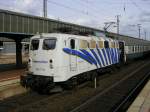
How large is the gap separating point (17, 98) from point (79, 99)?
3186 mm

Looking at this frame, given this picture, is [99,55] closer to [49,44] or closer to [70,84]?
[70,84]

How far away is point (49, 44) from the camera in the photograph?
44.6 feet

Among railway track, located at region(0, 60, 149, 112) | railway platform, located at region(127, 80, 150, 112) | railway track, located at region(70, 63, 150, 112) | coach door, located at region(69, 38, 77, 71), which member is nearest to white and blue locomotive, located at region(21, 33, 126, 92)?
coach door, located at region(69, 38, 77, 71)

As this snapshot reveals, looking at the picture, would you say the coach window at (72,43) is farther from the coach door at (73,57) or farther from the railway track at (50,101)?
the railway track at (50,101)

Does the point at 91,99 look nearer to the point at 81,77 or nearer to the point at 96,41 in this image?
the point at 81,77

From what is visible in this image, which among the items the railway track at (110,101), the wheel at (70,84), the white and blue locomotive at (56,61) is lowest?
the railway track at (110,101)

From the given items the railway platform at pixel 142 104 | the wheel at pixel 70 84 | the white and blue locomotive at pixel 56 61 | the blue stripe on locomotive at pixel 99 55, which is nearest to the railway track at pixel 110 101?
the railway platform at pixel 142 104

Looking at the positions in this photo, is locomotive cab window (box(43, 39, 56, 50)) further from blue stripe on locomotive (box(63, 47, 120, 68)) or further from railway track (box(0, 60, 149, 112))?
railway track (box(0, 60, 149, 112))

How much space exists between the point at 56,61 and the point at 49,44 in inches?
44.1

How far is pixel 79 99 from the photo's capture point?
1280 centimetres

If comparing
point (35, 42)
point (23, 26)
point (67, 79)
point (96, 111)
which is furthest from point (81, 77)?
point (23, 26)

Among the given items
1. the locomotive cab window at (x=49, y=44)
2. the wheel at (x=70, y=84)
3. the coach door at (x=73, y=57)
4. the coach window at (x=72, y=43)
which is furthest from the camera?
the coach window at (x=72, y=43)

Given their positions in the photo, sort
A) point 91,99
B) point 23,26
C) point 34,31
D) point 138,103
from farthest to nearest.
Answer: point 34,31
point 23,26
point 91,99
point 138,103

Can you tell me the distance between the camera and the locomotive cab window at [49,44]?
13463mm
